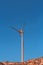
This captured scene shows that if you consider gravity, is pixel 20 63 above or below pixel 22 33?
below

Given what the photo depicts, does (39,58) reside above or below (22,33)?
below

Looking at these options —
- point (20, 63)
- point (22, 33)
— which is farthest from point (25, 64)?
point (22, 33)

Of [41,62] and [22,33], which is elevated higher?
[22,33]

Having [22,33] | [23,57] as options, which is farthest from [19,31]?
[23,57]

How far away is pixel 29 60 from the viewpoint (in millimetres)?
18750

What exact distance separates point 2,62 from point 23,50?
1.47 m

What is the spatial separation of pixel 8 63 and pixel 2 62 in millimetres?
380

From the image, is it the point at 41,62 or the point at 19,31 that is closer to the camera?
the point at 41,62

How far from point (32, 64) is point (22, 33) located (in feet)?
6.83

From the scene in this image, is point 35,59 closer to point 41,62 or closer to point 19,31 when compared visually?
point 41,62

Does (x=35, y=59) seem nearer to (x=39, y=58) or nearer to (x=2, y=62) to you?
(x=39, y=58)

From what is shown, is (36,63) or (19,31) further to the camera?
(19,31)

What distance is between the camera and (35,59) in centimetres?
1830

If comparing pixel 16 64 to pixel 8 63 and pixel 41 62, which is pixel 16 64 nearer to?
pixel 8 63
